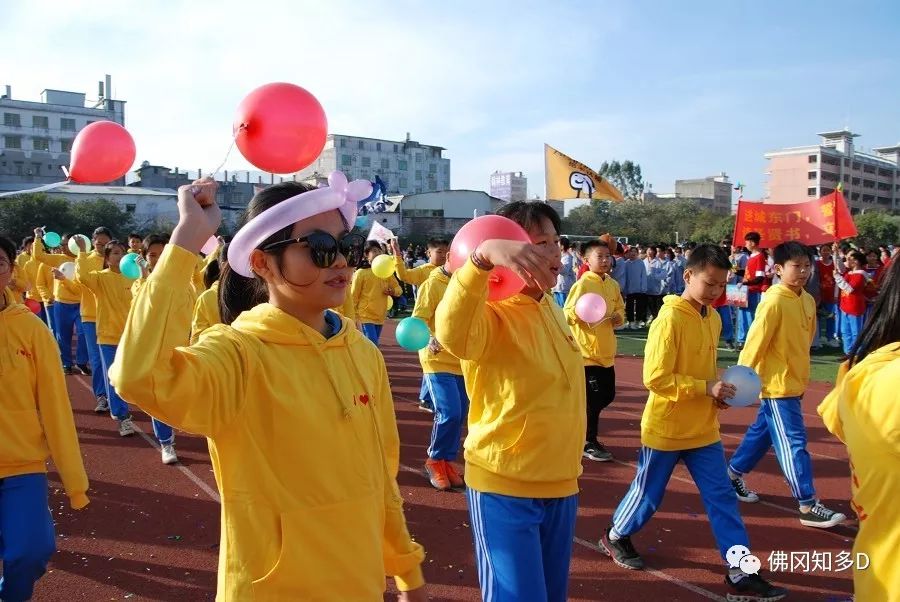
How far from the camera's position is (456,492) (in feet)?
20.0

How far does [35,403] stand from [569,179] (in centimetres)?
965

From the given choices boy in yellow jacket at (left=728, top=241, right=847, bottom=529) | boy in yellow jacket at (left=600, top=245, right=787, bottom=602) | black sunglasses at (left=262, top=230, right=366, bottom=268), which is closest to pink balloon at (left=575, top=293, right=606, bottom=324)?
boy in yellow jacket at (left=728, top=241, right=847, bottom=529)

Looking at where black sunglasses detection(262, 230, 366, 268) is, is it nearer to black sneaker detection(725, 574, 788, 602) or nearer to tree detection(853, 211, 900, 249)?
black sneaker detection(725, 574, 788, 602)

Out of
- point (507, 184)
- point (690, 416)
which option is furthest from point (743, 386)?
point (507, 184)

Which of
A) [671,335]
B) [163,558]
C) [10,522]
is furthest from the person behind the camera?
[163,558]

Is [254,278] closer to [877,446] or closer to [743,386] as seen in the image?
[877,446]

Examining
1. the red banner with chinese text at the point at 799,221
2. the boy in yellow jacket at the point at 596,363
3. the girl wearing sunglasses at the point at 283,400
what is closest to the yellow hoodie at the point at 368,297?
the boy in yellow jacket at the point at 596,363

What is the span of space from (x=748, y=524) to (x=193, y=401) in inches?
193

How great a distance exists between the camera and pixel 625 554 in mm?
4621

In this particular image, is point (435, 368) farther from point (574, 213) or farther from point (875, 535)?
point (574, 213)

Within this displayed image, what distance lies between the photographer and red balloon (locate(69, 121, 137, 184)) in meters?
3.22

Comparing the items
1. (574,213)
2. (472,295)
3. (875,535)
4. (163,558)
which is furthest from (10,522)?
(574,213)

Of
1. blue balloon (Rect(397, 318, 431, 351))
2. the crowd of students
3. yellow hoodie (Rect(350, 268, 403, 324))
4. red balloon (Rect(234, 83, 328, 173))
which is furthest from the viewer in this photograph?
yellow hoodie (Rect(350, 268, 403, 324))

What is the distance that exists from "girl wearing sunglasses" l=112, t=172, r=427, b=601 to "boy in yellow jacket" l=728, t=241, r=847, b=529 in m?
4.09
